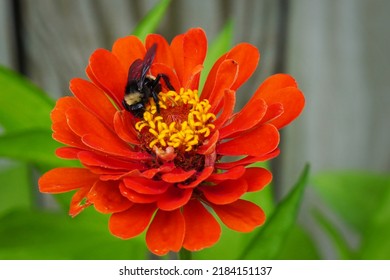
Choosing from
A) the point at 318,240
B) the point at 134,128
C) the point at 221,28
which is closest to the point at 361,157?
the point at 318,240

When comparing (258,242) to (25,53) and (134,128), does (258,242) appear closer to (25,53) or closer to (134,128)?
(134,128)

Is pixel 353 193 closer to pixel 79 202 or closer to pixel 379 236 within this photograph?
pixel 379 236

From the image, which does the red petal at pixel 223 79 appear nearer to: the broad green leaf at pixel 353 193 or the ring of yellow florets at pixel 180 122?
the ring of yellow florets at pixel 180 122

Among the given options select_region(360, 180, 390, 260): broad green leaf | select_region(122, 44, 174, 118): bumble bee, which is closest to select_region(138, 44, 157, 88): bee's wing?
select_region(122, 44, 174, 118): bumble bee

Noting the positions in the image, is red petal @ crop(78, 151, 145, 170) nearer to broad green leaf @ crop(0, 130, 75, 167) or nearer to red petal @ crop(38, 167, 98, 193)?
red petal @ crop(38, 167, 98, 193)

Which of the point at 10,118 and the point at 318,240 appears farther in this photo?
the point at 318,240

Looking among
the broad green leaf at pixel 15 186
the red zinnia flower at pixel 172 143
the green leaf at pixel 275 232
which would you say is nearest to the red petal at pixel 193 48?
the red zinnia flower at pixel 172 143

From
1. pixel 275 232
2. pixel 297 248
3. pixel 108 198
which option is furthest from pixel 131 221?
pixel 297 248
